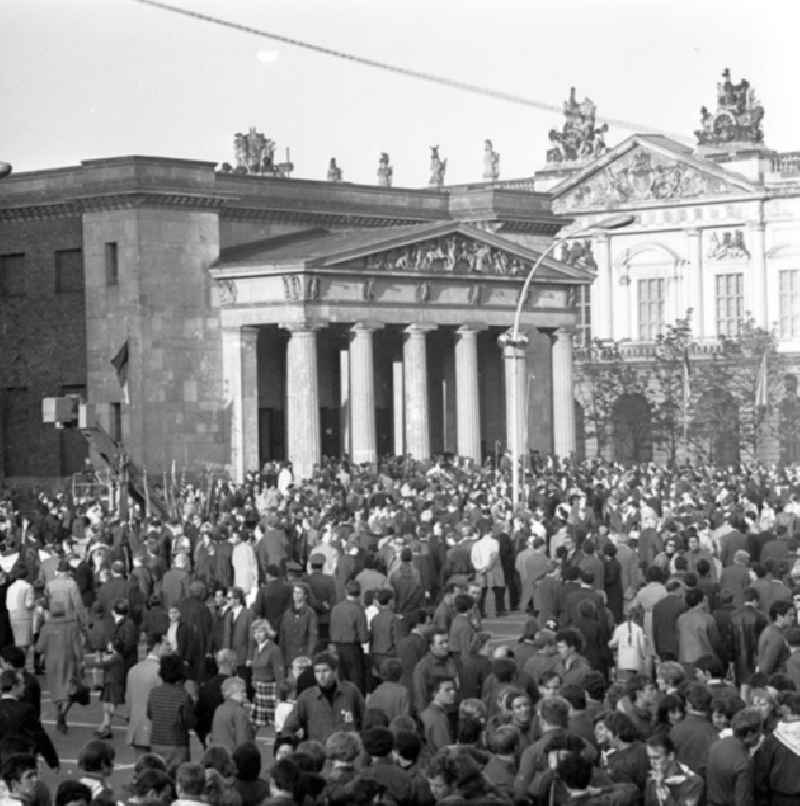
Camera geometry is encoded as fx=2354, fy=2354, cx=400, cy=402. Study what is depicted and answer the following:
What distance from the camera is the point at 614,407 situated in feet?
300

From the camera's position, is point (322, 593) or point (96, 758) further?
point (322, 593)

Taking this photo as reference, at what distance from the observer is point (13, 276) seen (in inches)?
2768

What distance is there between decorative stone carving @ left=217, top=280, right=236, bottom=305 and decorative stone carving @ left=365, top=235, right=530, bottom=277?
155 inches

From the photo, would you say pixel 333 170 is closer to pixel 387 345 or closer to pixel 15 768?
pixel 387 345

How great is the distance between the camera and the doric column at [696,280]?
94.4 meters

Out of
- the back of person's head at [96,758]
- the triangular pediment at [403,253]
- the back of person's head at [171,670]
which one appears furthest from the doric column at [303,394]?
the back of person's head at [96,758]

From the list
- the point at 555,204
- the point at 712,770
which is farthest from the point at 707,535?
the point at 555,204

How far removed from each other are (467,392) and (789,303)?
26.2 m

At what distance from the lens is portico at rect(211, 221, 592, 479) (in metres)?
64.6

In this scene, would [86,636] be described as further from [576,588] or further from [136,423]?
[136,423]

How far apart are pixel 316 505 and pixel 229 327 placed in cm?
2073

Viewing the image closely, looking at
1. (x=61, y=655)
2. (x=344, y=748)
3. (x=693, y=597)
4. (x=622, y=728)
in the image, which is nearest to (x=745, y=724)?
(x=622, y=728)

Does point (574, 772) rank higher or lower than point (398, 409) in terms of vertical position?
lower

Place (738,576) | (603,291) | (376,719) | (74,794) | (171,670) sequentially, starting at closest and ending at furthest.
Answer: (74,794), (376,719), (171,670), (738,576), (603,291)
